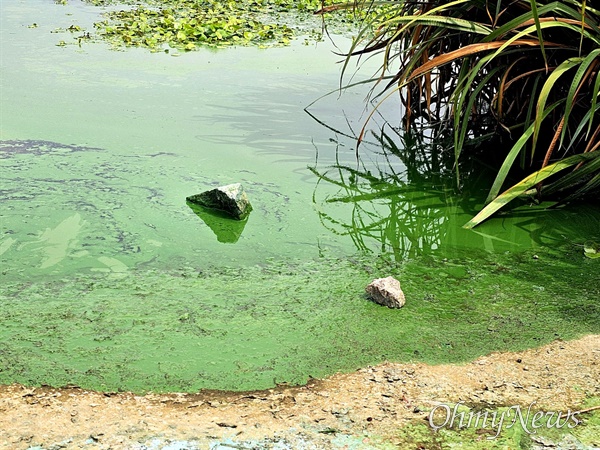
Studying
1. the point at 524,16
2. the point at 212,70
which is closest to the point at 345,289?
the point at 524,16

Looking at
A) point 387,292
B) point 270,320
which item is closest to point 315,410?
point 270,320

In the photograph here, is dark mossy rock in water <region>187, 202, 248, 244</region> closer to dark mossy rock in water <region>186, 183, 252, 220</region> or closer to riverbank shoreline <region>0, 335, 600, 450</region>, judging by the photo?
dark mossy rock in water <region>186, 183, 252, 220</region>

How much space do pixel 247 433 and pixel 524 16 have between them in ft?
6.65

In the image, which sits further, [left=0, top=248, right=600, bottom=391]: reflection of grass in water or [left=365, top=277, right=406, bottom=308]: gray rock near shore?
[left=365, top=277, right=406, bottom=308]: gray rock near shore

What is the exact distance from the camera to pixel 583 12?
120 inches

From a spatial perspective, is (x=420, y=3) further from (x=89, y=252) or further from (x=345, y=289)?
(x=89, y=252)

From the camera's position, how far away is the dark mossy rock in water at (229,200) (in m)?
3.06

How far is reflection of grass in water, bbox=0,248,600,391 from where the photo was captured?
84.2 inches

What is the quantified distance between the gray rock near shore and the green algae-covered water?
0.04m

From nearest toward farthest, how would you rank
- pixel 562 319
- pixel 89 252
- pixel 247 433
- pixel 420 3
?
pixel 247 433
pixel 562 319
pixel 89 252
pixel 420 3

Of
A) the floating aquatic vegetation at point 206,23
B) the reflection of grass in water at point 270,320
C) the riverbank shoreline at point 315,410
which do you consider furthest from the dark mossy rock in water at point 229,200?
the floating aquatic vegetation at point 206,23

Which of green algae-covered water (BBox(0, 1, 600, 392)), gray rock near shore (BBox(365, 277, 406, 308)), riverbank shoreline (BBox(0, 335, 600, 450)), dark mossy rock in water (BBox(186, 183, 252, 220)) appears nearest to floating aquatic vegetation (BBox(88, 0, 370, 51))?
green algae-covered water (BBox(0, 1, 600, 392))

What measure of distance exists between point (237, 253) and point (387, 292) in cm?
60

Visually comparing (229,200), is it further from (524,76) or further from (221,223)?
(524,76)
